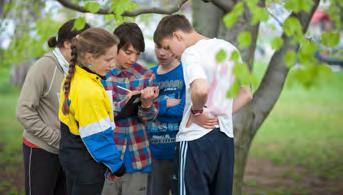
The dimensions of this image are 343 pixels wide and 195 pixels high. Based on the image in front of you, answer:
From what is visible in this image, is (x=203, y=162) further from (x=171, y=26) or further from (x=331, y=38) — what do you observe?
(x=331, y=38)

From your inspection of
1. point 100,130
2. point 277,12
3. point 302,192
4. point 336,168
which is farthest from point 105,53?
point 336,168

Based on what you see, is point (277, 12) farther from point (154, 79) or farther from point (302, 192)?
point (154, 79)

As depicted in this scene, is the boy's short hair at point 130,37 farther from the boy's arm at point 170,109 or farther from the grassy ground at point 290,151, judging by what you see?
the grassy ground at point 290,151

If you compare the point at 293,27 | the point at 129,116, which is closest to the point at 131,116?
the point at 129,116

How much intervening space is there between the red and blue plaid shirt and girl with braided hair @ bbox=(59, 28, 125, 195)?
50 cm

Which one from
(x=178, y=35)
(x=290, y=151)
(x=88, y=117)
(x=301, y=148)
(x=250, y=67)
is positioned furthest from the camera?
(x=301, y=148)

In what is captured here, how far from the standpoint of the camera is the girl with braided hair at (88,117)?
12.4ft

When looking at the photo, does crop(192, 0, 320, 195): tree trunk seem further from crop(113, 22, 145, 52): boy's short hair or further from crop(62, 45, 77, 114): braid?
crop(62, 45, 77, 114): braid

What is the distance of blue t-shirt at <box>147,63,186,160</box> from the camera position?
15.3 ft

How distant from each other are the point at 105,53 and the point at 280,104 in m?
15.3

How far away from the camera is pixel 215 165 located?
420 cm

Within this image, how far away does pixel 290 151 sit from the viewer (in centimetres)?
1170

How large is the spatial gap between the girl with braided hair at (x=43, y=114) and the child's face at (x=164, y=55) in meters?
0.55

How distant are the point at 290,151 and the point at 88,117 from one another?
27.7ft
